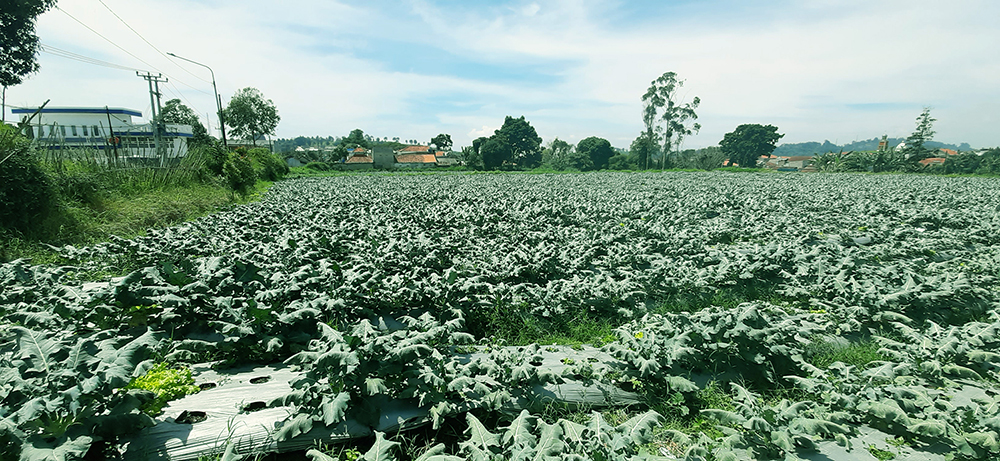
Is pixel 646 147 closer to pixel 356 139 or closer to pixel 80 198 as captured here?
pixel 80 198

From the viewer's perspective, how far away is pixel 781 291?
240 inches

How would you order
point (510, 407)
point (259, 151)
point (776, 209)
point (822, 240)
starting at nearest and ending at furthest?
1. point (510, 407)
2. point (822, 240)
3. point (776, 209)
4. point (259, 151)

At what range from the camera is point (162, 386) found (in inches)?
118

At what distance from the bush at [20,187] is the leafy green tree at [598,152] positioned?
78642mm

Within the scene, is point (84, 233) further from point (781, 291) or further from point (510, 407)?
point (781, 291)

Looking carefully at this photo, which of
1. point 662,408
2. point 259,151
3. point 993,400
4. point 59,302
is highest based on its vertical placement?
point 259,151

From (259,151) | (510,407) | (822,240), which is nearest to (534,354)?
(510,407)

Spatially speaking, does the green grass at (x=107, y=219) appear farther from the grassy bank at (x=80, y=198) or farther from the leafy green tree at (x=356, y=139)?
the leafy green tree at (x=356, y=139)

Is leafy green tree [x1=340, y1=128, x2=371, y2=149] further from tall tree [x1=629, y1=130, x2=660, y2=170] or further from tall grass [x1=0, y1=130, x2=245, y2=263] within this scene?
tall grass [x1=0, y1=130, x2=245, y2=263]

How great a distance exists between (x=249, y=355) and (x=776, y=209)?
15892 millimetres

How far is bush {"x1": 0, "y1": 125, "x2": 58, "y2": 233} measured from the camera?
7465mm

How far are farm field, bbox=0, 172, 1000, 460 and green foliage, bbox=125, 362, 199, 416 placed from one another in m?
0.10

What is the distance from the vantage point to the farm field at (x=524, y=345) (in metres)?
2.59

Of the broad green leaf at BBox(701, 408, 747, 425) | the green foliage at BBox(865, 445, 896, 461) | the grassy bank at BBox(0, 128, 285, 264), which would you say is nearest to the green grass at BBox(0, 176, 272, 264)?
the grassy bank at BBox(0, 128, 285, 264)
